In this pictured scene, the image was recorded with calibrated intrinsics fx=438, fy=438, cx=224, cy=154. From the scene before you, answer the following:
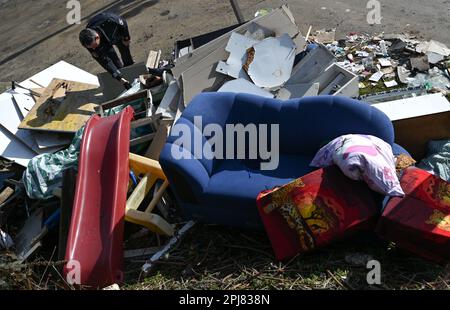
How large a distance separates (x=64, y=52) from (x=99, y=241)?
5653mm

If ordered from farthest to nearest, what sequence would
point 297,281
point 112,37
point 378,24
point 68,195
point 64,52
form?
point 64,52
point 378,24
point 112,37
point 68,195
point 297,281

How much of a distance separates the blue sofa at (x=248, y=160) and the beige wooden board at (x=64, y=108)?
1.80 meters

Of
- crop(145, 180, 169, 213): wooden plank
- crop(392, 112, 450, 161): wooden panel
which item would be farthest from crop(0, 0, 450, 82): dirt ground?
crop(145, 180, 169, 213): wooden plank

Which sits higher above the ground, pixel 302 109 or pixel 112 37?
pixel 112 37

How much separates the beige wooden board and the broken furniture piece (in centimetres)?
123

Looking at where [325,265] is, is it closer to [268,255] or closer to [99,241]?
[268,255]

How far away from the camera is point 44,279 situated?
3807mm

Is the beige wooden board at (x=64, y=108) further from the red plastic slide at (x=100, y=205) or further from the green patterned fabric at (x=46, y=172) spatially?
the red plastic slide at (x=100, y=205)

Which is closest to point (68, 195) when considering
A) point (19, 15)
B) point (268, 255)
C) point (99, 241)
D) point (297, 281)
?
point (99, 241)

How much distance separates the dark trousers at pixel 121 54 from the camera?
18.9 feet

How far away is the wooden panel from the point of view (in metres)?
4.05

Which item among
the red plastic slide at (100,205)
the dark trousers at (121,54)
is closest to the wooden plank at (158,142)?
the red plastic slide at (100,205)

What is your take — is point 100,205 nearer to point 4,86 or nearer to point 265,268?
point 265,268

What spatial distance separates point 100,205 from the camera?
393 centimetres
